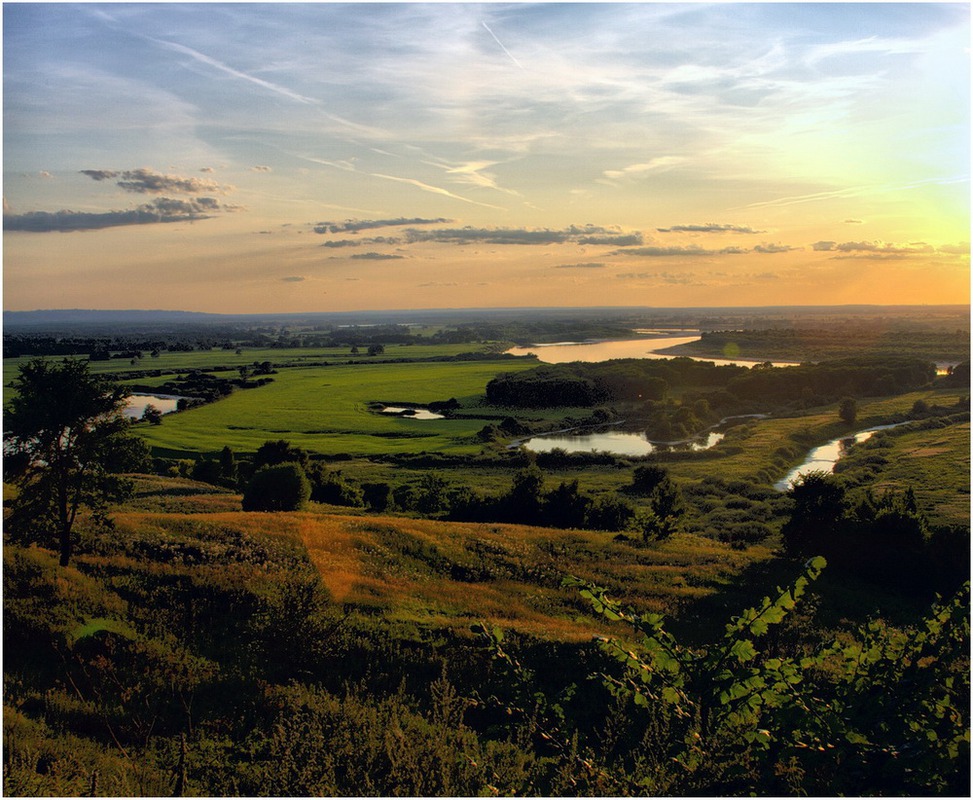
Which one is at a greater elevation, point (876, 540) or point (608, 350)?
point (608, 350)

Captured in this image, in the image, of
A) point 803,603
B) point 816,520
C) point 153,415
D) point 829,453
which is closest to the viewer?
point 803,603

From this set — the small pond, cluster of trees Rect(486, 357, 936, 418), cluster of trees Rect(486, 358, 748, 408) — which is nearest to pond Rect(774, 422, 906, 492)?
cluster of trees Rect(486, 357, 936, 418)

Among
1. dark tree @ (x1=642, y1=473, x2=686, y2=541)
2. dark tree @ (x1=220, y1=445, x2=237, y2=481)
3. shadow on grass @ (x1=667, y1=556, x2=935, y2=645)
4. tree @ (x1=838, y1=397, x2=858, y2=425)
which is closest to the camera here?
shadow on grass @ (x1=667, y1=556, x2=935, y2=645)

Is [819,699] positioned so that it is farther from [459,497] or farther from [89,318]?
[89,318]

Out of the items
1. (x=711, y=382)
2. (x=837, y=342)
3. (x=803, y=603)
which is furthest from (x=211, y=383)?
(x=837, y=342)

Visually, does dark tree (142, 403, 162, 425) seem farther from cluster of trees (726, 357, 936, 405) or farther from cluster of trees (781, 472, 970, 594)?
cluster of trees (726, 357, 936, 405)

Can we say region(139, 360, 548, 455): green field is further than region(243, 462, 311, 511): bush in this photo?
Yes
